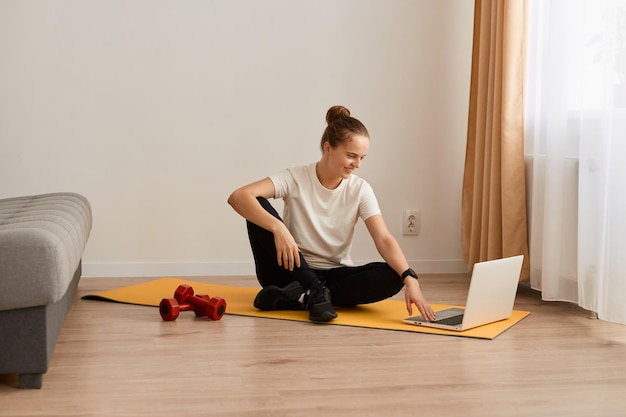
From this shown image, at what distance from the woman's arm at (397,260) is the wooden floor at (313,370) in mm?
121

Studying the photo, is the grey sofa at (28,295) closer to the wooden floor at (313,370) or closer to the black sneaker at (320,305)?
the wooden floor at (313,370)

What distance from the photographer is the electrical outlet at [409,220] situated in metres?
4.12

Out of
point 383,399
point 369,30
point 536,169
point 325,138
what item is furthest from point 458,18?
point 383,399

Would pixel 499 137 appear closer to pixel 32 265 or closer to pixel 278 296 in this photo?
pixel 278 296

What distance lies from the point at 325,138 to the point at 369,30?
126 centimetres

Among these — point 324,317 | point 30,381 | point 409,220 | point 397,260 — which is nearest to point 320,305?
point 324,317

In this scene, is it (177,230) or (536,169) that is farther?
(177,230)

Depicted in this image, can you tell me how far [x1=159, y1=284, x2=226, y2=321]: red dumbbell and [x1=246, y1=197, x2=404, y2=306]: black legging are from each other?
23 cm

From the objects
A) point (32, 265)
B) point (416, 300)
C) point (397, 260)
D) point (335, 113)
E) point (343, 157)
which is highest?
point (335, 113)

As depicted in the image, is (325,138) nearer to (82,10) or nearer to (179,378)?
(179,378)

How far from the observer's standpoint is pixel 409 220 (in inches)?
162

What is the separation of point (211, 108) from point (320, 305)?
1.45 metres

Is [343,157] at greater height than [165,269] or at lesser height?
greater

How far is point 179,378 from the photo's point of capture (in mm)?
2119
